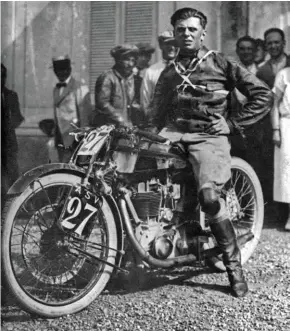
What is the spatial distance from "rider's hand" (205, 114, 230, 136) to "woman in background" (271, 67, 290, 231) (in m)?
1.09

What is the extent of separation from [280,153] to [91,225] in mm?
1911

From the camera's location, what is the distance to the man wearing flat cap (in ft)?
14.3

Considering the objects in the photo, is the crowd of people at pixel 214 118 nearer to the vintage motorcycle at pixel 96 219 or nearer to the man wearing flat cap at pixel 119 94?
the vintage motorcycle at pixel 96 219

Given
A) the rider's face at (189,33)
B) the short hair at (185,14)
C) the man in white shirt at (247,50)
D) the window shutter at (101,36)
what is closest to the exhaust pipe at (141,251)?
the rider's face at (189,33)

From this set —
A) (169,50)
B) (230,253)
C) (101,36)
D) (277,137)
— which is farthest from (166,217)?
(101,36)

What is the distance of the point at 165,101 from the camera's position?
292cm

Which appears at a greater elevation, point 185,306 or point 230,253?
point 230,253

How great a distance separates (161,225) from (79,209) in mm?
544

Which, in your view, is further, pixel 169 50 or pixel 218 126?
pixel 169 50

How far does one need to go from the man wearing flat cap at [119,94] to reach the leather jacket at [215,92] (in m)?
1.56

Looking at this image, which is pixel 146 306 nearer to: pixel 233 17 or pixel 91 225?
pixel 91 225

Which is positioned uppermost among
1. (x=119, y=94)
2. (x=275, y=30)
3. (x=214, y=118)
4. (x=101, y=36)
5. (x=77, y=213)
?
(x=101, y=36)

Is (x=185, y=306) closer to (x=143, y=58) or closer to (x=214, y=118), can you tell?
(x=214, y=118)

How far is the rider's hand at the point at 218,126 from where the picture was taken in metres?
2.69
